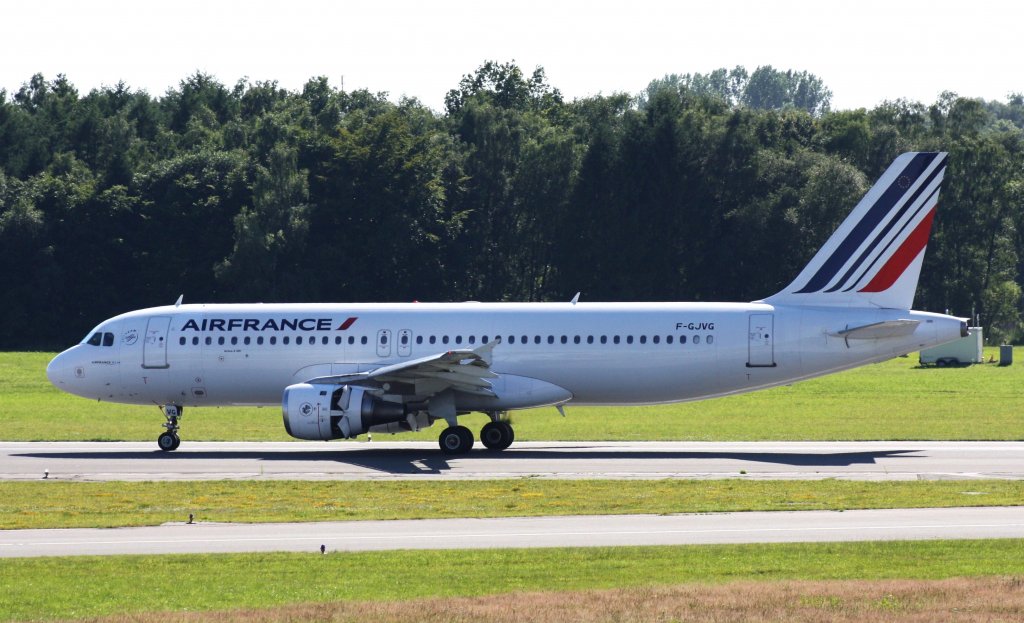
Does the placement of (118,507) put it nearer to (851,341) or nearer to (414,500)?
(414,500)

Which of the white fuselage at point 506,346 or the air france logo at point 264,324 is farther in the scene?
the air france logo at point 264,324

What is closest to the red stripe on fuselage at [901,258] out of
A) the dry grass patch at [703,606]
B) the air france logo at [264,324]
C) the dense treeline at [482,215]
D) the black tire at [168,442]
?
the air france logo at [264,324]

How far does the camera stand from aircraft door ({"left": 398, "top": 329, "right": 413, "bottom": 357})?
3628 centimetres

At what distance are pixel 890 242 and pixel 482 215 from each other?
55.7 meters

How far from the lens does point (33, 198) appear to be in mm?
88812

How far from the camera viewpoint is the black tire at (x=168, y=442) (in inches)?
1419

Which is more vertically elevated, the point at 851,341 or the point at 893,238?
the point at 893,238

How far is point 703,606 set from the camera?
1518 centimetres

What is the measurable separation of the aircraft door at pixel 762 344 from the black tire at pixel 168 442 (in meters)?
14.8

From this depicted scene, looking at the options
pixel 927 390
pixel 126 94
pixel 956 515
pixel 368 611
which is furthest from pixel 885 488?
pixel 126 94

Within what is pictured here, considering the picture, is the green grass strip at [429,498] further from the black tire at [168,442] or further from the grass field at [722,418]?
the grass field at [722,418]

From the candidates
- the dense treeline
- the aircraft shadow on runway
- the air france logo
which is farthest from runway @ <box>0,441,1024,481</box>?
the dense treeline

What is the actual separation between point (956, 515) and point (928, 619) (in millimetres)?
8048

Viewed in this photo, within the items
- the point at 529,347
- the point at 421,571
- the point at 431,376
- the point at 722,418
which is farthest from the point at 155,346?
the point at 421,571
